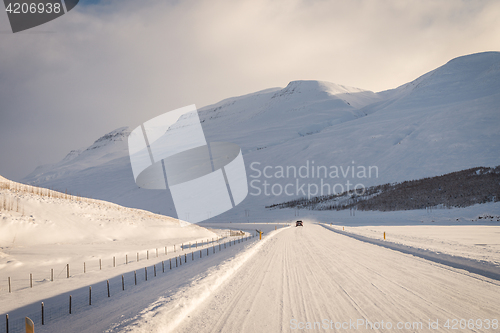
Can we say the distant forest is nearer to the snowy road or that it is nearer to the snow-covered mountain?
the snow-covered mountain

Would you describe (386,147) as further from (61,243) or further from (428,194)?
(61,243)

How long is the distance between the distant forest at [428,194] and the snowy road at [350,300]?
47.5 meters

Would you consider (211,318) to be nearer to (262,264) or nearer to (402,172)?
(262,264)

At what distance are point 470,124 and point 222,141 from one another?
119 metres

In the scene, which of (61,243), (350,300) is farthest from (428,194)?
(61,243)

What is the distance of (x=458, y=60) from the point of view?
182 meters

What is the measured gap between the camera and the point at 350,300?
742cm

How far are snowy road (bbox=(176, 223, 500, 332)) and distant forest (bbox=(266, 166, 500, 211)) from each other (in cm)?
4748

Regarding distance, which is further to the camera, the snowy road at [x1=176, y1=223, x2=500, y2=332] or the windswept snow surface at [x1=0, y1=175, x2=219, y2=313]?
the windswept snow surface at [x1=0, y1=175, x2=219, y2=313]

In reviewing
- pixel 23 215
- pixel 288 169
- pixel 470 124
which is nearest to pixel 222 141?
pixel 288 169

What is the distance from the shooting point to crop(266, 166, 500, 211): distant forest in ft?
168

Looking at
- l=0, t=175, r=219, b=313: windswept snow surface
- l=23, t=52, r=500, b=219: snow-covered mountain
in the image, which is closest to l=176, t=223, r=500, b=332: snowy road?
l=0, t=175, r=219, b=313: windswept snow surface

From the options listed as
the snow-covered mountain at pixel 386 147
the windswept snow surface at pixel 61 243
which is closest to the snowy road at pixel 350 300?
the windswept snow surface at pixel 61 243

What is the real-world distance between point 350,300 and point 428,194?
64.5m
